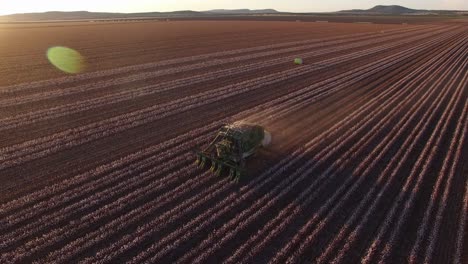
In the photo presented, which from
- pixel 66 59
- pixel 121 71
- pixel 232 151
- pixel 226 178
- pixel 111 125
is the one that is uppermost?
pixel 232 151

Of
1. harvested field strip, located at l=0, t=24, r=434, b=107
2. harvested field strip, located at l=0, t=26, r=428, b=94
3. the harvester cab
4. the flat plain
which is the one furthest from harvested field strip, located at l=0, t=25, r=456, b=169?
harvested field strip, located at l=0, t=26, r=428, b=94

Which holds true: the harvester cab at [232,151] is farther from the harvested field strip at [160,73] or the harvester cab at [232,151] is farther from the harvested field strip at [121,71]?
the harvested field strip at [121,71]

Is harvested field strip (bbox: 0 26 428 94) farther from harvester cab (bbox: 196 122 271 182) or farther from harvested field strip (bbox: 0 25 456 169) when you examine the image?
harvester cab (bbox: 196 122 271 182)

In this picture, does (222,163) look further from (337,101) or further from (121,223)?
(337,101)

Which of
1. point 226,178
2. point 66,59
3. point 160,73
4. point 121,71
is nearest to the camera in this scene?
point 226,178

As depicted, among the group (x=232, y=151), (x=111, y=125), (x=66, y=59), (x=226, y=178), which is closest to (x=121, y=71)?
(x=66, y=59)

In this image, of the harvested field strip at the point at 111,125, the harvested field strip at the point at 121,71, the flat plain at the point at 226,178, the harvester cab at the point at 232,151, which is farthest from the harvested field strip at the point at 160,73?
the harvester cab at the point at 232,151

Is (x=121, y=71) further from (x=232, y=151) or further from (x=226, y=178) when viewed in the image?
(x=226, y=178)
